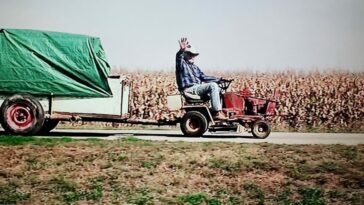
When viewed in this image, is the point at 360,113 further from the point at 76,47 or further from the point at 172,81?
the point at 76,47

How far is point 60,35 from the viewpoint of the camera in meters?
9.27

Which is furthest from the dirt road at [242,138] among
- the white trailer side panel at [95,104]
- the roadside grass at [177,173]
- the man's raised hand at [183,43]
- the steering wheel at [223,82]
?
the man's raised hand at [183,43]

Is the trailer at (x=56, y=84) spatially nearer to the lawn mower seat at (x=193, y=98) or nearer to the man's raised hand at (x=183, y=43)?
the lawn mower seat at (x=193, y=98)

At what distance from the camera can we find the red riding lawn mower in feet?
31.4

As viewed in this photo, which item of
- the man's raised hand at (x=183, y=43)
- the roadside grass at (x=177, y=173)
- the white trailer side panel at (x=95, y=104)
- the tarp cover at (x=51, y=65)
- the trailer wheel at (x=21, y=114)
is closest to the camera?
the roadside grass at (x=177, y=173)

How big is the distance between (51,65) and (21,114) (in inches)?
41.6

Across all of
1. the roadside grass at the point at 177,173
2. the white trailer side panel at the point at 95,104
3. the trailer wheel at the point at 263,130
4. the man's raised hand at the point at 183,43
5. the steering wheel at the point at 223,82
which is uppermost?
the man's raised hand at the point at 183,43

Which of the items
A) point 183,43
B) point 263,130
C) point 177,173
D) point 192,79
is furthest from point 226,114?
point 177,173

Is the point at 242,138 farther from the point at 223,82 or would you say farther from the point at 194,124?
the point at 223,82

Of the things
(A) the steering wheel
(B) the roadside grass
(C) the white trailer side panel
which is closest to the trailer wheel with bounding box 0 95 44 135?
(C) the white trailer side panel

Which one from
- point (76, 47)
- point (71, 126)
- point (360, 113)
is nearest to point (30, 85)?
point (76, 47)

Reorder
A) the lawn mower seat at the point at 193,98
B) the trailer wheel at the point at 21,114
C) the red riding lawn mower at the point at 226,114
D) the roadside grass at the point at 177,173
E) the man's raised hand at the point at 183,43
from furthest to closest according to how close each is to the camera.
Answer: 1. the man's raised hand at the point at 183,43
2. the lawn mower seat at the point at 193,98
3. the red riding lawn mower at the point at 226,114
4. the trailer wheel at the point at 21,114
5. the roadside grass at the point at 177,173

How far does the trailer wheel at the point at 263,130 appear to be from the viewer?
9.59 m

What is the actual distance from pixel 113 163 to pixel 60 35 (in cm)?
335
